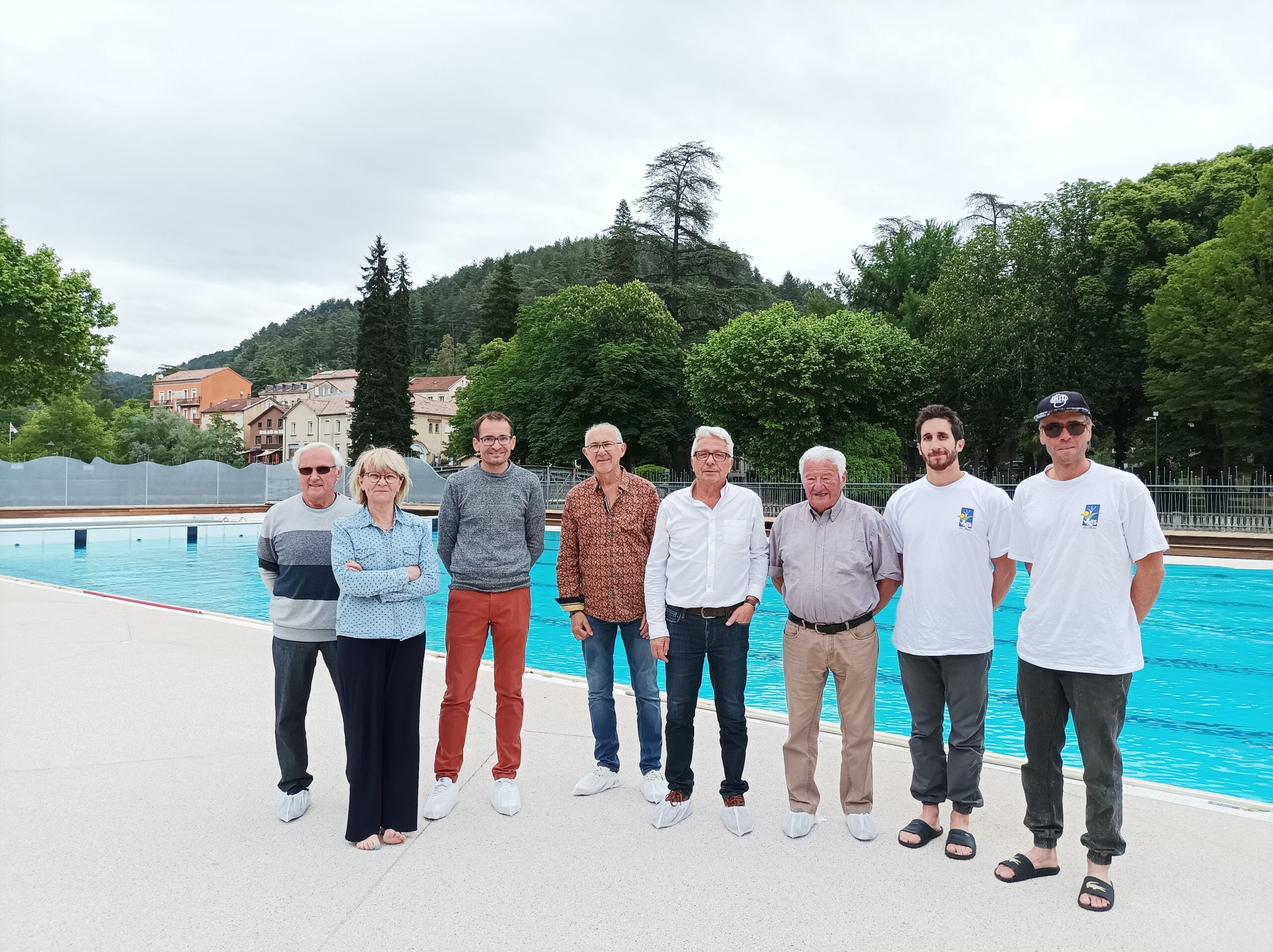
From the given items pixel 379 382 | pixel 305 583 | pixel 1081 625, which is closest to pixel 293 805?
pixel 305 583

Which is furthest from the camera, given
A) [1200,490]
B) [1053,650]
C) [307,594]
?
[1200,490]

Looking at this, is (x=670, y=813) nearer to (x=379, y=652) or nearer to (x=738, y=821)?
(x=738, y=821)

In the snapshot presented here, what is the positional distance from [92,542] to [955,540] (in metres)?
27.0

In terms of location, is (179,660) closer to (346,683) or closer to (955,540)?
(346,683)

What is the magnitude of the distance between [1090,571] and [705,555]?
5.38 feet

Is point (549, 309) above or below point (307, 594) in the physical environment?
above

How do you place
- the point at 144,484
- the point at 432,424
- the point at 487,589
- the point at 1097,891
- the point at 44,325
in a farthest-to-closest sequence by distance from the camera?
the point at 432,424
the point at 144,484
the point at 44,325
the point at 487,589
the point at 1097,891

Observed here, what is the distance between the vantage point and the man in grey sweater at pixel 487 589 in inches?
169

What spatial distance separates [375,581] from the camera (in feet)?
12.0

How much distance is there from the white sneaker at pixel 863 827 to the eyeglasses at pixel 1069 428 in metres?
1.84

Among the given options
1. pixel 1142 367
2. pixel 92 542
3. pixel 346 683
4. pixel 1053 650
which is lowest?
pixel 92 542

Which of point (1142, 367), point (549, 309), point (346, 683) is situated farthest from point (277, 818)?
point (549, 309)

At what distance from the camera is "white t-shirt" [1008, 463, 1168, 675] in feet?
10.7

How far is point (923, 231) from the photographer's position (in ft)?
144
